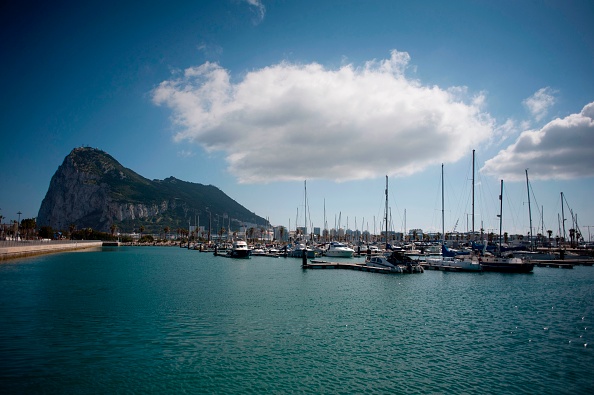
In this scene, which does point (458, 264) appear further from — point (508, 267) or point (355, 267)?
point (355, 267)

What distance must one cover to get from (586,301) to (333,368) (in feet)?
118

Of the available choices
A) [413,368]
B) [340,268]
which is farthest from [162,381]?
[340,268]

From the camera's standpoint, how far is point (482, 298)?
136 ft

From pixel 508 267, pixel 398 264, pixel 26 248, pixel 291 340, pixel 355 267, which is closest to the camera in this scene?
pixel 291 340

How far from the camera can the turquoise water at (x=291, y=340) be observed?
1773 cm

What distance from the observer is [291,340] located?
24.4 m

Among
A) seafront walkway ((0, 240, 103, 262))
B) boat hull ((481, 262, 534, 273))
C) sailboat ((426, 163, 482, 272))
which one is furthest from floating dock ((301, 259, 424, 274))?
seafront walkway ((0, 240, 103, 262))

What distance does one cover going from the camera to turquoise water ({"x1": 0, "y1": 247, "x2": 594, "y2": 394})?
58.2 feet

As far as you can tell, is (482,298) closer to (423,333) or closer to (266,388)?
(423,333)

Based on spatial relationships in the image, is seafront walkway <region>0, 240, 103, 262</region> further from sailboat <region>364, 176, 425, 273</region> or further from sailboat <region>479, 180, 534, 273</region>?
sailboat <region>479, 180, 534, 273</region>

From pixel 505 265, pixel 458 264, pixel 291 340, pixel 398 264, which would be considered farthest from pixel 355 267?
pixel 291 340

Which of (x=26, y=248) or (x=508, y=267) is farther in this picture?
(x=26, y=248)

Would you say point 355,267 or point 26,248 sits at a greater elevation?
point 26,248

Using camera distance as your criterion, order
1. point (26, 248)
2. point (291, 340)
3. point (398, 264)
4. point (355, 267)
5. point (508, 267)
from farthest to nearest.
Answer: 1. point (26, 248)
2. point (355, 267)
3. point (398, 264)
4. point (508, 267)
5. point (291, 340)
